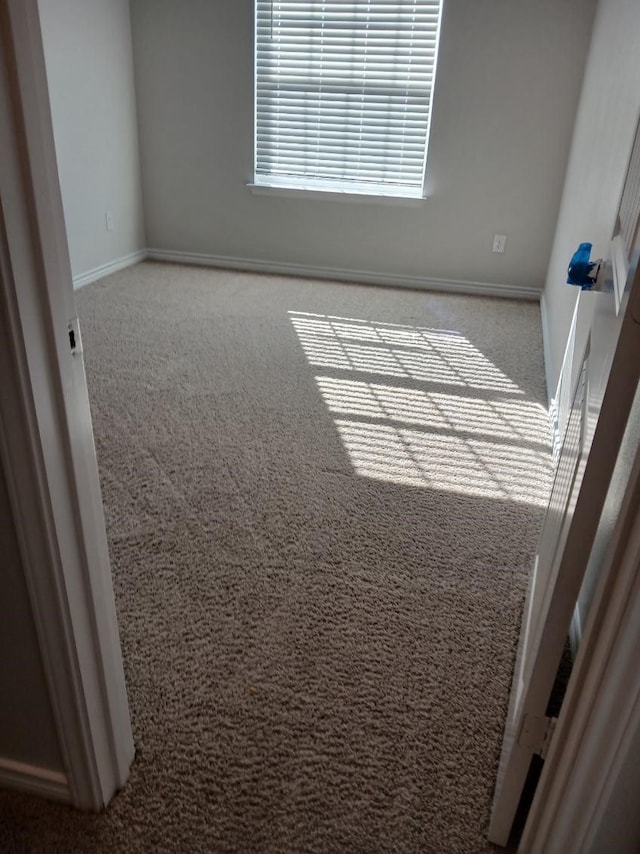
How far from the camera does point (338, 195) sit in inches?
168

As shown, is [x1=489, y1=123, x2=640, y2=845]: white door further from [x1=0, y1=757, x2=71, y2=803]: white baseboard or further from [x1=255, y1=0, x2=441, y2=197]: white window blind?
[x1=255, y1=0, x2=441, y2=197]: white window blind

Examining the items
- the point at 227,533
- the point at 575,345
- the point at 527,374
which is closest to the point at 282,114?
the point at 527,374

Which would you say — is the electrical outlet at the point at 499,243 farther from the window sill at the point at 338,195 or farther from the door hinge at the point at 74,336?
the door hinge at the point at 74,336

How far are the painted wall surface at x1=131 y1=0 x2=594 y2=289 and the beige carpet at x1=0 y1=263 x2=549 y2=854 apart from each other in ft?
4.17

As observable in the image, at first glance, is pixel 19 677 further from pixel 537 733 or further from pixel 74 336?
pixel 537 733

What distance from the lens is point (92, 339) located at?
3262 millimetres

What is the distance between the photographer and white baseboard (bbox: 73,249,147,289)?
13.4 ft

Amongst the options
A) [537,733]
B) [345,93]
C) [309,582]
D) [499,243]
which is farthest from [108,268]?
[537,733]

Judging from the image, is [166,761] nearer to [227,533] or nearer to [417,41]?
[227,533]

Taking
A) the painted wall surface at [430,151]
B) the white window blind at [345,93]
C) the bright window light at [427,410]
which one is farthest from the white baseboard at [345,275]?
the bright window light at [427,410]

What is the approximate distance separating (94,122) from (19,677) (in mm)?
3822

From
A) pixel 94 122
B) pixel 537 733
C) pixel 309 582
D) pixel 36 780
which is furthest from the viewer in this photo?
pixel 94 122

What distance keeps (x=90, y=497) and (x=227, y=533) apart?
930 mm

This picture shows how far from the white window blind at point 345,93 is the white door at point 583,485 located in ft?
10.6
